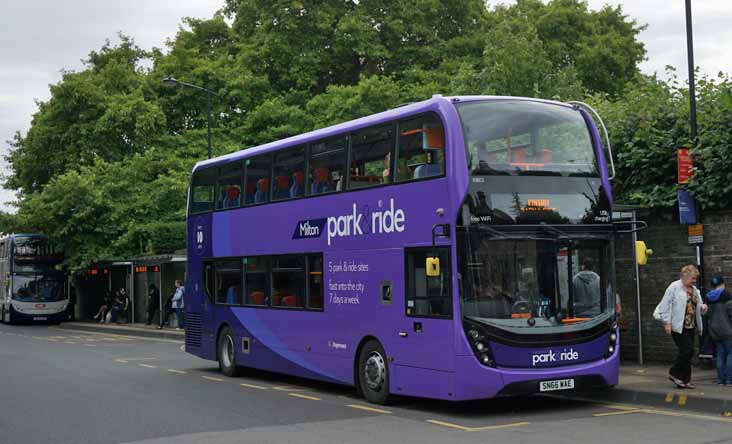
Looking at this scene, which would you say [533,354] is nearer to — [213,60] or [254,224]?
[254,224]

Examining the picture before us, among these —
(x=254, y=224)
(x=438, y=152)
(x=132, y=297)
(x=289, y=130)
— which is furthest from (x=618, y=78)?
(x=438, y=152)

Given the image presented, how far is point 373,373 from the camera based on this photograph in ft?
44.5

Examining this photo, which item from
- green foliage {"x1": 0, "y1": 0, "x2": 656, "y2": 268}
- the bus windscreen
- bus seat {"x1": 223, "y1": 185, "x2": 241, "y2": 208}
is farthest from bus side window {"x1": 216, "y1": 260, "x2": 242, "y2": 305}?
green foliage {"x1": 0, "y1": 0, "x2": 656, "y2": 268}

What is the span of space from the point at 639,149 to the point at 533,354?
7.03 m

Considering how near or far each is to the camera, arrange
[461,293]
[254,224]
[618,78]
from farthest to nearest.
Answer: [618,78]
[254,224]
[461,293]

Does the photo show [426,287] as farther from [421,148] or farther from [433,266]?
[421,148]

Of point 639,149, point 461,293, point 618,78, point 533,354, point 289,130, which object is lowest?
point 533,354

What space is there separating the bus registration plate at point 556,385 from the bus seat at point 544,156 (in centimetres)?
280

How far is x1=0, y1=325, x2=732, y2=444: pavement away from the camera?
34.4 ft

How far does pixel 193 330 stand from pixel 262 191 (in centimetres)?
449

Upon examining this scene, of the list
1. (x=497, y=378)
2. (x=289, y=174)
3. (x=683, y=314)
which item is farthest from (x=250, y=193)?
(x=683, y=314)

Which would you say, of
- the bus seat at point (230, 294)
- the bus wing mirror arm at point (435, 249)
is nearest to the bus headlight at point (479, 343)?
the bus wing mirror arm at point (435, 249)

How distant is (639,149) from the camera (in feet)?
57.1

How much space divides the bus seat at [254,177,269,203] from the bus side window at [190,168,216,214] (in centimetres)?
198
